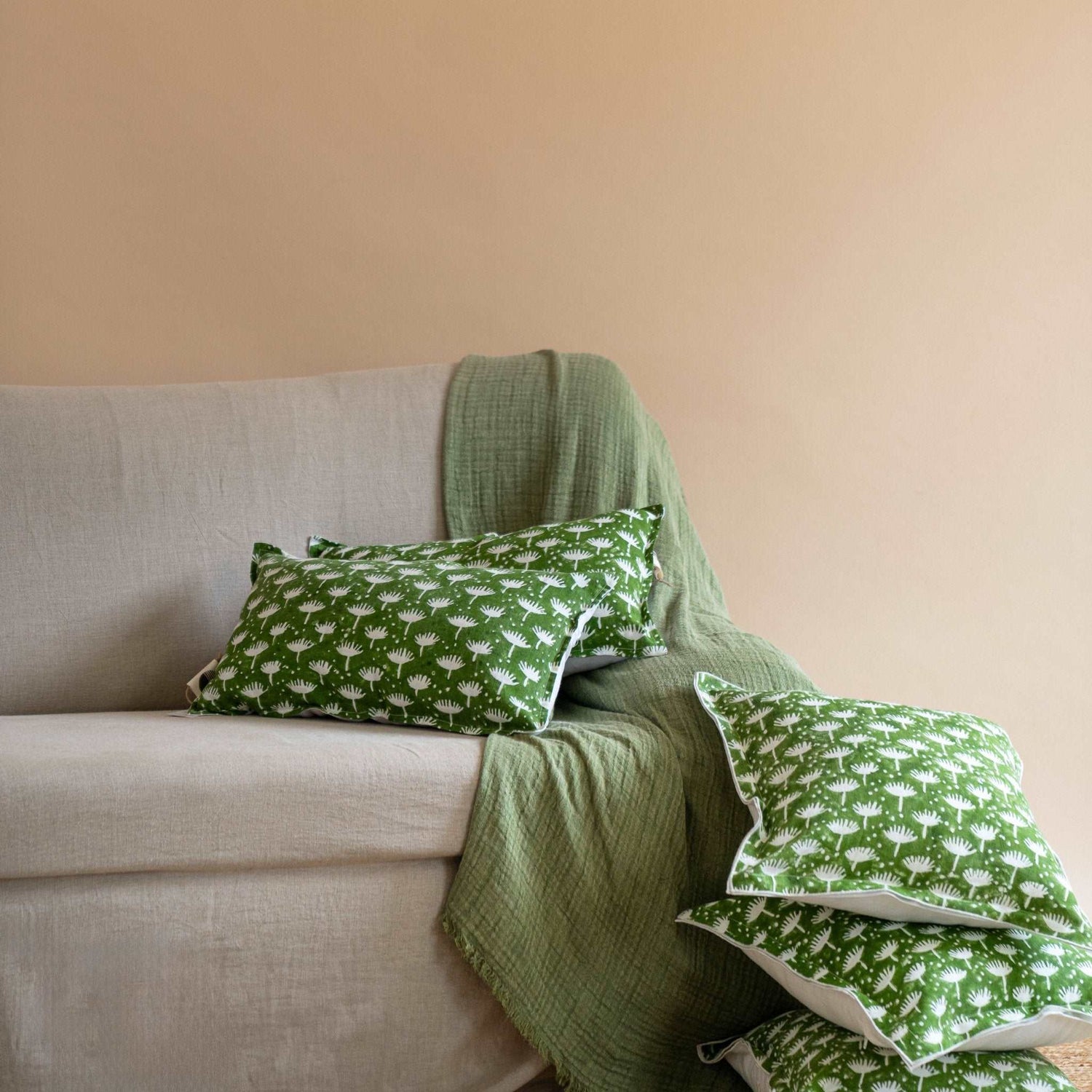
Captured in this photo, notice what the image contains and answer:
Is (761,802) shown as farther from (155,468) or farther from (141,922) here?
(155,468)

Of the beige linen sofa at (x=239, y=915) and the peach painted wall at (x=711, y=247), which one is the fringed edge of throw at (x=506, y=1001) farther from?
the peach painted wall at (x=711, y=247)

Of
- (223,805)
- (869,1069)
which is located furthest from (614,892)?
(223,805)

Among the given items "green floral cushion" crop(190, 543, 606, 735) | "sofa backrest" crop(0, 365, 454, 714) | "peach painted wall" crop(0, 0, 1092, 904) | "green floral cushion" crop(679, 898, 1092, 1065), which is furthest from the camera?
"peach painted wall" crop(0, 0, 1092, 904)

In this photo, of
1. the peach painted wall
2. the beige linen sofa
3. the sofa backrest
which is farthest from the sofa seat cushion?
the peach painted wall

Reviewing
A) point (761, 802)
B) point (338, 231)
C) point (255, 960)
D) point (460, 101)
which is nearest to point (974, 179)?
point (460, 101)

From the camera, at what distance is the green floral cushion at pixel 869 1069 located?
1.04m

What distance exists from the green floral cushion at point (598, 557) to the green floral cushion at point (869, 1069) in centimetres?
60

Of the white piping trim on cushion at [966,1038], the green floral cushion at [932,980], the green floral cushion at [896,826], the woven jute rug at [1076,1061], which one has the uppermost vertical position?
the green floral cushion at [896,826]

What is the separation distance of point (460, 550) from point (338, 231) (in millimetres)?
810

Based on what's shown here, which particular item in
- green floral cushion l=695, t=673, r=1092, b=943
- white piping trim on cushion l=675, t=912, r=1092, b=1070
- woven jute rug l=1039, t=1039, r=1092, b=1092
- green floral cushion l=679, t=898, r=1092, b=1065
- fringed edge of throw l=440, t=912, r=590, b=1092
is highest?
green floral cushion l=695, t=673, r=1092, b=943

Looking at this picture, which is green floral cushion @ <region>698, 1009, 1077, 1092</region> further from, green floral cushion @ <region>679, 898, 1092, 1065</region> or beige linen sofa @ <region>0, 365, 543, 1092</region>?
beige linen sofa @ <region>0, 365, 543, 1092</region>

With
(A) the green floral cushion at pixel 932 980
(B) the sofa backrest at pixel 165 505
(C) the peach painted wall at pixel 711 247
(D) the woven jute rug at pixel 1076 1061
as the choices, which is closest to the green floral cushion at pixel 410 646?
(B) the sofa backrest at pixel 165 505

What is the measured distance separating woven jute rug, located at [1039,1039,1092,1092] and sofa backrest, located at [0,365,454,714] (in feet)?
4.13

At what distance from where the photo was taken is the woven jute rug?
5.26ft
